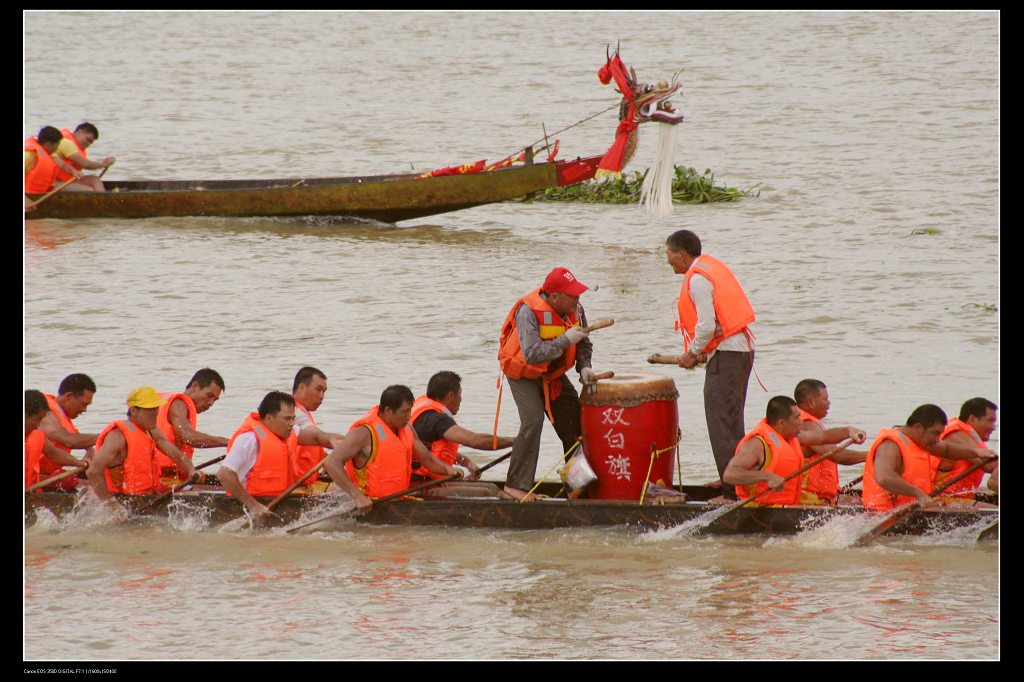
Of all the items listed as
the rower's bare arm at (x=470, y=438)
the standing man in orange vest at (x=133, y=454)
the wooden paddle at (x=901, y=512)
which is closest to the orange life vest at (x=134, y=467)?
the standing man in orange vest at (x=133, y=454)

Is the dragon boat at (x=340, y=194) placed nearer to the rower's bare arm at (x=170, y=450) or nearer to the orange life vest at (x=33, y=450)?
the rower's bare arm at (x=170, y=450)

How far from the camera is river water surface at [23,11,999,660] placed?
7.65 m

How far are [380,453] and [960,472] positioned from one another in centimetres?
317

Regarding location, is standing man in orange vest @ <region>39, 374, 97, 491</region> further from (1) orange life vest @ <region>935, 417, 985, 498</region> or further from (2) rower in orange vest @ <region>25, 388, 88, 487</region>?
(1) orange life vest @ <region>935, 417, 985, 498</region>

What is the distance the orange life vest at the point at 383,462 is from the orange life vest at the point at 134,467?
119 cm

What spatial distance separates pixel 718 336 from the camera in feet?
27.9

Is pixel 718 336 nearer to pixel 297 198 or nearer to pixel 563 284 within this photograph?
pixel 563 284

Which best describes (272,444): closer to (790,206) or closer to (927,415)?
(927,415)

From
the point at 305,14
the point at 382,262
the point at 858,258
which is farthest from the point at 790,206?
the point at 305,14

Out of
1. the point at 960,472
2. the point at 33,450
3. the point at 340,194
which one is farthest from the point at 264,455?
the point at 340,194

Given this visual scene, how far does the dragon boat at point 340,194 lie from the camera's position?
54.9 feet

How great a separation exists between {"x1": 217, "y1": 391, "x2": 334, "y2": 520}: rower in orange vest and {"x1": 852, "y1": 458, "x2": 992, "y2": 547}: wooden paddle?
3026mm

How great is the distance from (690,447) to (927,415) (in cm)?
295

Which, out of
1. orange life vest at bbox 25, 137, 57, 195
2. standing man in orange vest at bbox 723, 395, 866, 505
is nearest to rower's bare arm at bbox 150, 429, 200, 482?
standing man in orange vest at bbox 723, 395, 866, 505
